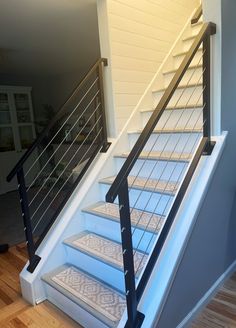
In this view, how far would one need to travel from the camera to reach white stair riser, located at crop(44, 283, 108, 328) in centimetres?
155

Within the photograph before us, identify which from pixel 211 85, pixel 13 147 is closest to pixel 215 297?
pixel 211 85

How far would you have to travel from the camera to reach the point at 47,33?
2803 mm

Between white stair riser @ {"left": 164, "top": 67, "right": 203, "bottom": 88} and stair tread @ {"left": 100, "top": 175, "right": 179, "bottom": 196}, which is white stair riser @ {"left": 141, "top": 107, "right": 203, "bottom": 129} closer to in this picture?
white stair riser @ {"left": 164, "top": 67, "right": 203, "bottom": 88}

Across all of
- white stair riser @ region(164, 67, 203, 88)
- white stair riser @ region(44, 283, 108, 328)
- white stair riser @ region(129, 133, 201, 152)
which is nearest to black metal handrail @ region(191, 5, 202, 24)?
white stair riser @ region(164, 67, 203, 88)

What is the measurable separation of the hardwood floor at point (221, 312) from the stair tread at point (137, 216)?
2.13 feet

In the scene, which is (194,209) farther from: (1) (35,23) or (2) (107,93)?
(1) (35,23)

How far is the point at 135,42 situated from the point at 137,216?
170 cm

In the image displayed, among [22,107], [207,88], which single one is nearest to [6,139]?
[22,107]

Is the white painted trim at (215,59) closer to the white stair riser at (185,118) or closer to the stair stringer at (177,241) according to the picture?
the stair stringer at (177,241)

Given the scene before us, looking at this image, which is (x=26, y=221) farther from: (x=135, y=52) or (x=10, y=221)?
(x=10, y=221)

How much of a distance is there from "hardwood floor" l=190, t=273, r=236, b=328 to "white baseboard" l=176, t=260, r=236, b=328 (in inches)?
1.0

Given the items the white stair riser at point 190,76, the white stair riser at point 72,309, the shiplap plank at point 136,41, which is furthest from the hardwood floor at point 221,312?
the white stair riser at point 190,76

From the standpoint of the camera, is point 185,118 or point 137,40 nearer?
point 185,118

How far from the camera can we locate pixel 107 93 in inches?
94.1
